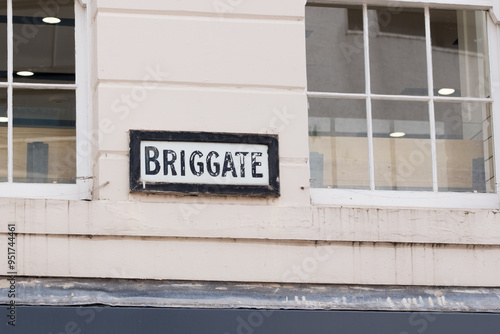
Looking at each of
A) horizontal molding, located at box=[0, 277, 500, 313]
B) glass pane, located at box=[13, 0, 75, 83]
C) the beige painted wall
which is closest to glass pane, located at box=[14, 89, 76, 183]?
glass pane, located at box=[13, 0, 75, 83]

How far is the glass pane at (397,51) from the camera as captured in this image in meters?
7.58

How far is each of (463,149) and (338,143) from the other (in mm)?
921

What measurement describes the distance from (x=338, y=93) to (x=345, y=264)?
1.24 metres

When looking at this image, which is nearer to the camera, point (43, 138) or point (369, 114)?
point (43, 138)

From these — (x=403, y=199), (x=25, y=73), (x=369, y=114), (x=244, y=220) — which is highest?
(x=25, y=73)

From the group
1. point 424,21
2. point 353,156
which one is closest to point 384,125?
point 353,156

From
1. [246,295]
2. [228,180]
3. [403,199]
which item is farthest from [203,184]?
[403,199]

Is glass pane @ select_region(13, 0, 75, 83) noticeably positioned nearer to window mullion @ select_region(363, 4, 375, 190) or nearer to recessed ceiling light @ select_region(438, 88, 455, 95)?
window mullion @ select_region(363, 4, 375, 190)

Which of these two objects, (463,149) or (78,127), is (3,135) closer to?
(78,127)

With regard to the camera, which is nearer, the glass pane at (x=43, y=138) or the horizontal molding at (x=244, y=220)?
the horizontal molding at (x=244, y=220)

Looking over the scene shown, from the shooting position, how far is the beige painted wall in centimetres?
673

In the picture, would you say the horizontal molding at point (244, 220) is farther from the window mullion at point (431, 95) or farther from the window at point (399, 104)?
the window mullion at point (431, 95)

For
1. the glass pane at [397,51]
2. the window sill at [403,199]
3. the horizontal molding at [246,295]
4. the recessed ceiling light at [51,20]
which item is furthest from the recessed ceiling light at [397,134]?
the recessed ceiling light at [51,20]

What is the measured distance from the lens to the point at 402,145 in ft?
24.6
